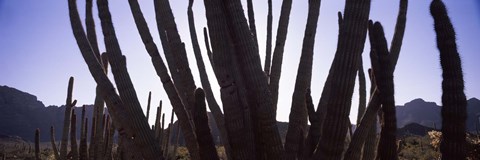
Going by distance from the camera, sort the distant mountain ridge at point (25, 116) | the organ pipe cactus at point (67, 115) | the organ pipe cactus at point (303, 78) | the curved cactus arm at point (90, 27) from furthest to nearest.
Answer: the distant mountain ridge at point (25, 116)
the organ pipe cactus at point (67, 115)
the organ pipe cactus at point (303, 78)
the curved cactus arm at point (90, 27)

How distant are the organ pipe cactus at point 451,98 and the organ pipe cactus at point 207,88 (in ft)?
6.23

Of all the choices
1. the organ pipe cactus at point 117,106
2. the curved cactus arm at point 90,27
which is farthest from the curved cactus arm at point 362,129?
the curved cactus arm at point 90,27

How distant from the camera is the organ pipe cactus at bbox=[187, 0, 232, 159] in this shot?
13.6 ft

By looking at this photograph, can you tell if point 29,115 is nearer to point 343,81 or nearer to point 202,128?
point 202,128

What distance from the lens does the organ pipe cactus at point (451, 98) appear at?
2.53 metres

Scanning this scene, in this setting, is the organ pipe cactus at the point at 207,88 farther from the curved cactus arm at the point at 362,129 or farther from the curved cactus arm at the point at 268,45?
the curved cactus arm at the point at 362,129

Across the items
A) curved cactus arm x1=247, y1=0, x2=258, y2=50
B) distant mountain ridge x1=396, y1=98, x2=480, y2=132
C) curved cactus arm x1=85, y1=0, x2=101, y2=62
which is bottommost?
curved cactus arm x1=85, y1=0, x2=101, y2=62

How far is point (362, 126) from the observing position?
3.19 metres

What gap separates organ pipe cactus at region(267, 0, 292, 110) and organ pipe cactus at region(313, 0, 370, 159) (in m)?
1.87

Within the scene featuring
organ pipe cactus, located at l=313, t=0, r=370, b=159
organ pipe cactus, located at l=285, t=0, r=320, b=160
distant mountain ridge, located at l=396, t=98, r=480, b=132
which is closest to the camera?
organ pipe cactus, located at l=313, t=0, r=370, b=159

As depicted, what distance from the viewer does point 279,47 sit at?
14.6ft

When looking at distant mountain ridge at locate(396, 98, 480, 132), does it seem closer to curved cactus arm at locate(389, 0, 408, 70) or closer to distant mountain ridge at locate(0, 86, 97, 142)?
distant mountain ridge at locate(0, 86, 97, 142)

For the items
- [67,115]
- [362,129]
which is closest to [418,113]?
[67,115]

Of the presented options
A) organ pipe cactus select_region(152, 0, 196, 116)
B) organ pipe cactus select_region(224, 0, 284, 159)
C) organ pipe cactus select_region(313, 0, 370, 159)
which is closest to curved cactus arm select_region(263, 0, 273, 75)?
organ pipe cactus select_region(152, 0, 196, 116)
